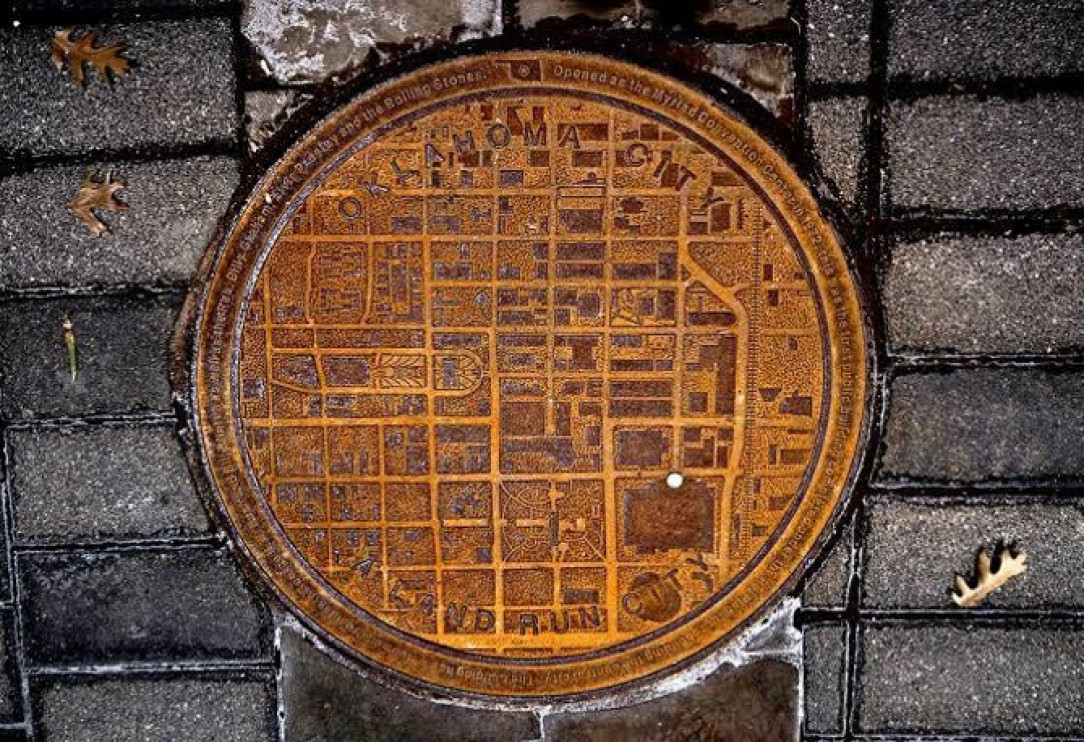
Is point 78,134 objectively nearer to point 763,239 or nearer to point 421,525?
point 421,525

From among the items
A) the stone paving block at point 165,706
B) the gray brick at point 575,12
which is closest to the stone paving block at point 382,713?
the stone paving block at point 165,706

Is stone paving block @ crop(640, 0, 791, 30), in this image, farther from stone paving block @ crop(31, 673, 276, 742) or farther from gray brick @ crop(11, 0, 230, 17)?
stone paving block @ crop(31, 673, 276, 742)

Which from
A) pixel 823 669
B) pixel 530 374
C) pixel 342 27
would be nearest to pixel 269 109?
pixel 342 27

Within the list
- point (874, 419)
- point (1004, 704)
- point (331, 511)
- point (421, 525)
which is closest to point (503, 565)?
point (421, 525)

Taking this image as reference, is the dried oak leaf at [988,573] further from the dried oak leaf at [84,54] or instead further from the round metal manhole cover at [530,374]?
the dried oak leaf at [84,54]

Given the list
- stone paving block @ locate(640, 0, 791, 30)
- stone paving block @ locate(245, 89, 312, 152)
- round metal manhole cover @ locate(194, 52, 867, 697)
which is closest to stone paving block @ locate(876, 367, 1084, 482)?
round metal manhole cover @ locate(194, 52, 867, 697)

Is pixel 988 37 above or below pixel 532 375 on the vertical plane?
above

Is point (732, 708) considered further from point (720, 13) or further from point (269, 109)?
point (269, 109)
